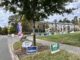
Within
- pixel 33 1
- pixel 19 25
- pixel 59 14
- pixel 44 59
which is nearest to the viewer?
pixel 44 59

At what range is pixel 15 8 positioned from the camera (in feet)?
86.4

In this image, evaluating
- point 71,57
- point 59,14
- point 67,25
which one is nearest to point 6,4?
point 59,14

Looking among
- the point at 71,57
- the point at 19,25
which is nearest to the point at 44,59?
the point at 71,57

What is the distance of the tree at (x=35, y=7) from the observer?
83.9 ft

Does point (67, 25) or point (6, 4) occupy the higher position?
point (6, 4)

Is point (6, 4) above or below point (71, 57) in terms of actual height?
above

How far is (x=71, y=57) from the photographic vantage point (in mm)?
15617

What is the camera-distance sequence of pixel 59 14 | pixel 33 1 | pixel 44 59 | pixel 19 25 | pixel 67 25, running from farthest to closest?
pixel 67 25, pixel 19 25, pixel 59 14, pixel 33 1, pixel 44 59

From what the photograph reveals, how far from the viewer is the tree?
25562mm

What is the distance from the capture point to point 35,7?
2569 cm

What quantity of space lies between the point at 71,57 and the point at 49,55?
217 cm

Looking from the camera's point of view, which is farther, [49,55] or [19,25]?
[19,25]

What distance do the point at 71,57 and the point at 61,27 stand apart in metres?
120

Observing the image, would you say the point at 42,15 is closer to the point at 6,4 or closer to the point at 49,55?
the point at 6,4
